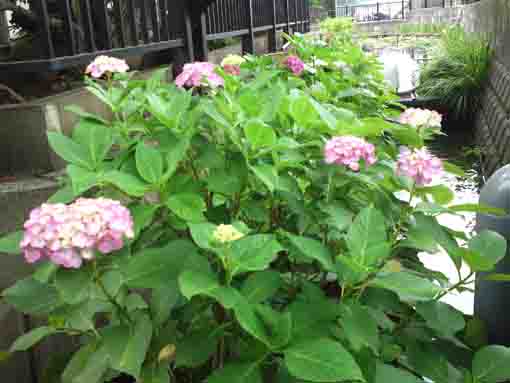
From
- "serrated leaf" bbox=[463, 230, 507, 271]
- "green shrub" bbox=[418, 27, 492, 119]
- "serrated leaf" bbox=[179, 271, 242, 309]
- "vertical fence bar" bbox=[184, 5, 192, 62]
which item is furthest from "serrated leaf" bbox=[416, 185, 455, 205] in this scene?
"green shrub" bbox=[418, 27, 492, 119]

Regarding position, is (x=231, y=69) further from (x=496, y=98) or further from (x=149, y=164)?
(x=496, y=98)

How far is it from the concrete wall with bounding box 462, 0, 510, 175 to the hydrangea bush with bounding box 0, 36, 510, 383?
3.15 m

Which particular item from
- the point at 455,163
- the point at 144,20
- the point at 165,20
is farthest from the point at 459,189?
the point at 144,20

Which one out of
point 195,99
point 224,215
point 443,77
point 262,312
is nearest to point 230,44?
point 443,77

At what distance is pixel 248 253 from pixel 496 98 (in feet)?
17.9

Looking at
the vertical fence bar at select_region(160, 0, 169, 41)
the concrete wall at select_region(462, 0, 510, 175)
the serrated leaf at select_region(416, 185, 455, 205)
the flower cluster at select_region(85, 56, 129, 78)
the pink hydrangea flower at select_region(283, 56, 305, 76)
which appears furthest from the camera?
the concrete wall at select_region(462, 0, 510, 175)

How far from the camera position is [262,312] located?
93cm

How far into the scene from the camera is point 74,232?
2.61 feet

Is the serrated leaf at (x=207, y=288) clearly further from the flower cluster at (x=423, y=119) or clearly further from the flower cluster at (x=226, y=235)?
the flower cluster at (x=423, y=119)

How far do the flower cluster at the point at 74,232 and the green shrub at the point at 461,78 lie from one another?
22.7 feet

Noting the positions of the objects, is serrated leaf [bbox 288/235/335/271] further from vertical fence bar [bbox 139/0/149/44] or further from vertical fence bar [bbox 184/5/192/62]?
vertical fence bar [bbox 184/5/192/62]

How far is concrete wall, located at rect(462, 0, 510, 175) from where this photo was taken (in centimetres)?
455

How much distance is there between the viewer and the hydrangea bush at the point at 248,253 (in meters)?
0.88

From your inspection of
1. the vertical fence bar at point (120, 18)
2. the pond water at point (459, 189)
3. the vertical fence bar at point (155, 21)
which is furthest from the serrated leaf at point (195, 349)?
the vertical fence bar at point (155, 21)
